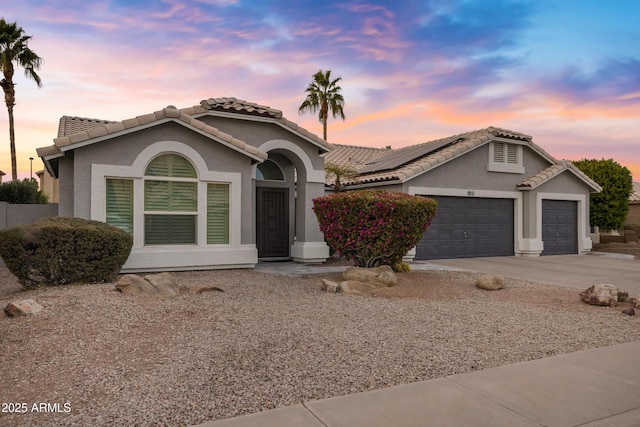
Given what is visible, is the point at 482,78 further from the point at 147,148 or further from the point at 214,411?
the point at 214,411

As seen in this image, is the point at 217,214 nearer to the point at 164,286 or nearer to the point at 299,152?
the point at 299,152

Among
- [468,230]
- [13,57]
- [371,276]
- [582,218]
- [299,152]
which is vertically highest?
[13,57]

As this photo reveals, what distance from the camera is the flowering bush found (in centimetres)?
1046

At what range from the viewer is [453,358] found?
513 cm

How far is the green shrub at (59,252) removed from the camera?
809 centimetres

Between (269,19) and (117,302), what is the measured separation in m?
8.15

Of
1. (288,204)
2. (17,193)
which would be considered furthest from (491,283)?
(17,193)

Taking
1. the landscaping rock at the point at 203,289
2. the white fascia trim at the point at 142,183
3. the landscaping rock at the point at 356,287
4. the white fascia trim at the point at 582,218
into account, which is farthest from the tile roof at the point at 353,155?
the landscaping rock at the point at 203,289

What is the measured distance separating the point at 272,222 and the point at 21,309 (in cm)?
921

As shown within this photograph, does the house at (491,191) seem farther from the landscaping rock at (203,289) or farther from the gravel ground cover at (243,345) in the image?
the landscaping rock at (203,289)

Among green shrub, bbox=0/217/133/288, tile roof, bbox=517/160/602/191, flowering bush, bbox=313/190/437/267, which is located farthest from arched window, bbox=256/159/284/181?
tile roof, bbox=517/160/602/191

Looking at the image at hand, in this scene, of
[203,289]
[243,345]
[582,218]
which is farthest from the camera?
[582,218]

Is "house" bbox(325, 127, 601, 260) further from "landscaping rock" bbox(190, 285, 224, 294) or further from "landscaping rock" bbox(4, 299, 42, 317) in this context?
"landscaping rock" bbox(4, 299, 42, 317)

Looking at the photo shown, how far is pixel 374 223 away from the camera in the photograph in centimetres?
1052
